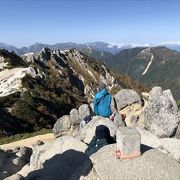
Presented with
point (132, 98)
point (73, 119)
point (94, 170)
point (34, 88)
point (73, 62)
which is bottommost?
point (73, 62)

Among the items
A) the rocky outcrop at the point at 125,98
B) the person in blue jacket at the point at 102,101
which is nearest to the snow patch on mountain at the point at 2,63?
the rocky outcrop at the point at 125,98

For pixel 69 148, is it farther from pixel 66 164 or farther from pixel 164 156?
pixel 164 156

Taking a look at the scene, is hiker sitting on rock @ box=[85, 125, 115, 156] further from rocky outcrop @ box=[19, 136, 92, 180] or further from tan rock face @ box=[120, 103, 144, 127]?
tan rock face @ box=[120, 103, 144, 127]

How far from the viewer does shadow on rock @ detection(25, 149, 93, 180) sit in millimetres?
16516

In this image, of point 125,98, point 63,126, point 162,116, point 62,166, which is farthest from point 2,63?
point 62,166

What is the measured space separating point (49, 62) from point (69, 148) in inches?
4745

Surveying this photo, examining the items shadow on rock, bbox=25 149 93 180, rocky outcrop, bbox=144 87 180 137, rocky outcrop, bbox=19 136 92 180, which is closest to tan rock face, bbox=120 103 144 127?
rocky outcrop, bbox=144 87 180 137

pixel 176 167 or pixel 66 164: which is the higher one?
pixel 176 167

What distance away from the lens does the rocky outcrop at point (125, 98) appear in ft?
106

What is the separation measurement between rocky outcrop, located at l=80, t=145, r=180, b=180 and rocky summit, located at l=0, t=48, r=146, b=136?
124 feet

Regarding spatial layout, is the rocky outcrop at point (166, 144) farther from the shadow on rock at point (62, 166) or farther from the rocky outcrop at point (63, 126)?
the rocky outcrop at point (63, 126)

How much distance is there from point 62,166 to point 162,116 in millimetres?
8738

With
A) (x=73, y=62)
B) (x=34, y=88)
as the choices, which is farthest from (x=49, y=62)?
(x=34, y=88)

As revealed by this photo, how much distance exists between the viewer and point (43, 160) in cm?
1902
